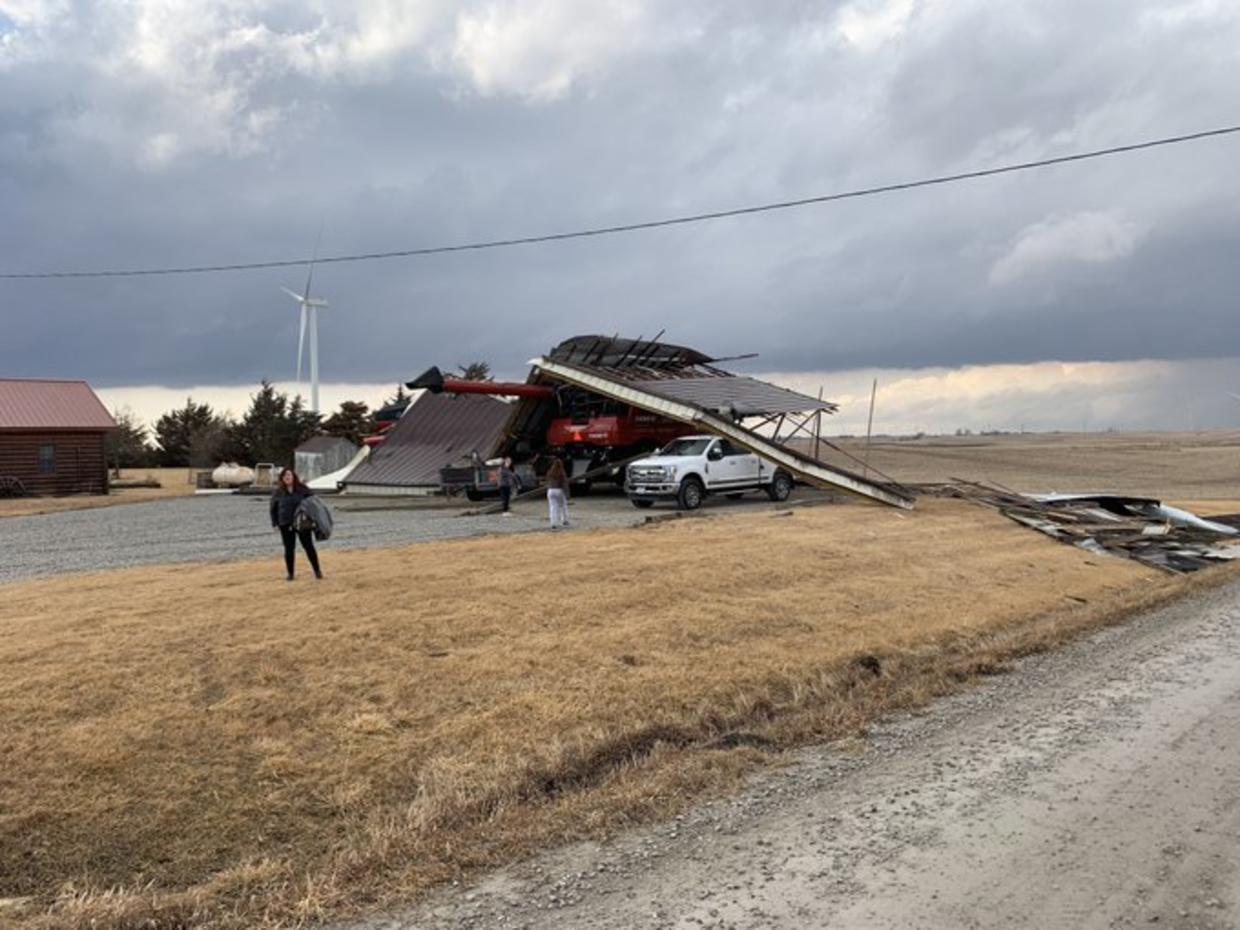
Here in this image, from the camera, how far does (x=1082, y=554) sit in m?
18.8

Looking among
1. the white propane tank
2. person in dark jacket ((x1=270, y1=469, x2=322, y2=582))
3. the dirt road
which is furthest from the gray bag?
the white propane tank

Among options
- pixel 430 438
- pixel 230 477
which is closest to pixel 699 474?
pixel 430 438

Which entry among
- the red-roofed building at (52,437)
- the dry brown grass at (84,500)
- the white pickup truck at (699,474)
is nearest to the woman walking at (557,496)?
the white pickup truck at (699,474)

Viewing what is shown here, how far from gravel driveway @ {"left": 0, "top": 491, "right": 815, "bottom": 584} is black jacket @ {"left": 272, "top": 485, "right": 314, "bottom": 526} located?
472cm

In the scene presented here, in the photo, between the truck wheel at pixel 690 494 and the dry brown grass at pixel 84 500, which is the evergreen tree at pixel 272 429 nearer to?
the dry brown grass at pixel 84 500

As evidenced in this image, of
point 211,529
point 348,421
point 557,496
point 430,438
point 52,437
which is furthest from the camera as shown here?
point 348,421

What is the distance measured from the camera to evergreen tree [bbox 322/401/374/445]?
66.9 metres

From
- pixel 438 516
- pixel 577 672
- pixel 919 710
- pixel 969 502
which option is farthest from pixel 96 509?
pixel 919 710

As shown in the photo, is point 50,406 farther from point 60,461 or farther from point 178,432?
point 178,432

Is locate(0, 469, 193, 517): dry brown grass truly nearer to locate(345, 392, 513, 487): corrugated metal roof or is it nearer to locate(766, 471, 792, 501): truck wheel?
locate(345, 392, 513, 487): corrugated metal roof

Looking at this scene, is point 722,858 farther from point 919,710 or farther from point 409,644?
point 409,644

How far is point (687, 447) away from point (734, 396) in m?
3.63

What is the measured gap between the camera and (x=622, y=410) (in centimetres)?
3266

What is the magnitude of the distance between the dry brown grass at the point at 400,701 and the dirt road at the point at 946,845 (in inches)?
18.7
